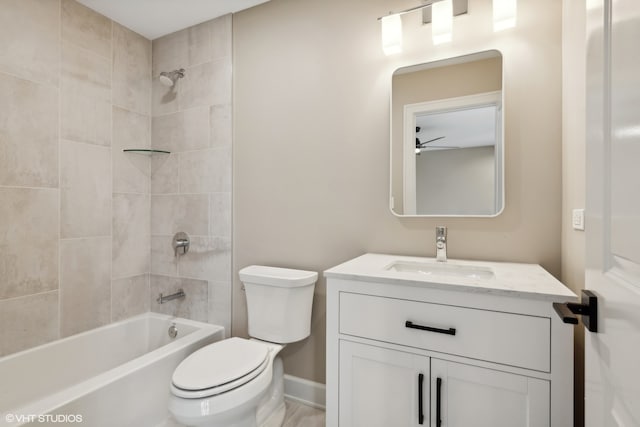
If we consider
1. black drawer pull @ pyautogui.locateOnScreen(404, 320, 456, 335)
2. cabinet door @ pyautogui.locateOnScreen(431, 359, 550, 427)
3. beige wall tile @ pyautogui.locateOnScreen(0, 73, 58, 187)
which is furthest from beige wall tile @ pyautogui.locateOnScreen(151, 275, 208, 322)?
cabinet door @ pyautogui.locateOnScreen(431, 359, 550, 427)

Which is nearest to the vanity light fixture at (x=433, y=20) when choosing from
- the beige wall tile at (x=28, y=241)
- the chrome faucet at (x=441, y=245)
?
the chrome faucet at (x=441, y=245)

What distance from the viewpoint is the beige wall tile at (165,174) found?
2.30 m

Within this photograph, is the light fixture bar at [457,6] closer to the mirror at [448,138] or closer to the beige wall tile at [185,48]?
the mirror at [448,138]

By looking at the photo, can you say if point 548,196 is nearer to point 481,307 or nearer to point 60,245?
point 481,307

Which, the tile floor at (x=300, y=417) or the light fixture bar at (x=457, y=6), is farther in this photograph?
the tile floor at (x=300, y=417)

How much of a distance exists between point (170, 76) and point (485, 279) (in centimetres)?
235

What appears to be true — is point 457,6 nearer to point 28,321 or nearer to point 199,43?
point 199,43

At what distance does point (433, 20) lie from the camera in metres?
1.52

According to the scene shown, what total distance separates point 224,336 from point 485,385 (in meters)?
1.62

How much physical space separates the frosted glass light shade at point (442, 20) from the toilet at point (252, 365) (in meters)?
1.37

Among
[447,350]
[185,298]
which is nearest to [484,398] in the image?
[447,350]

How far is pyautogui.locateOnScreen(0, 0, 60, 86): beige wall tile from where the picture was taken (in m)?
1.64

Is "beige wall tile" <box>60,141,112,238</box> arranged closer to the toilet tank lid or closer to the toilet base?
the toilet tank lid

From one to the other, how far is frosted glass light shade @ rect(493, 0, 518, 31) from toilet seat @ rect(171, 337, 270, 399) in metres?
1.89
